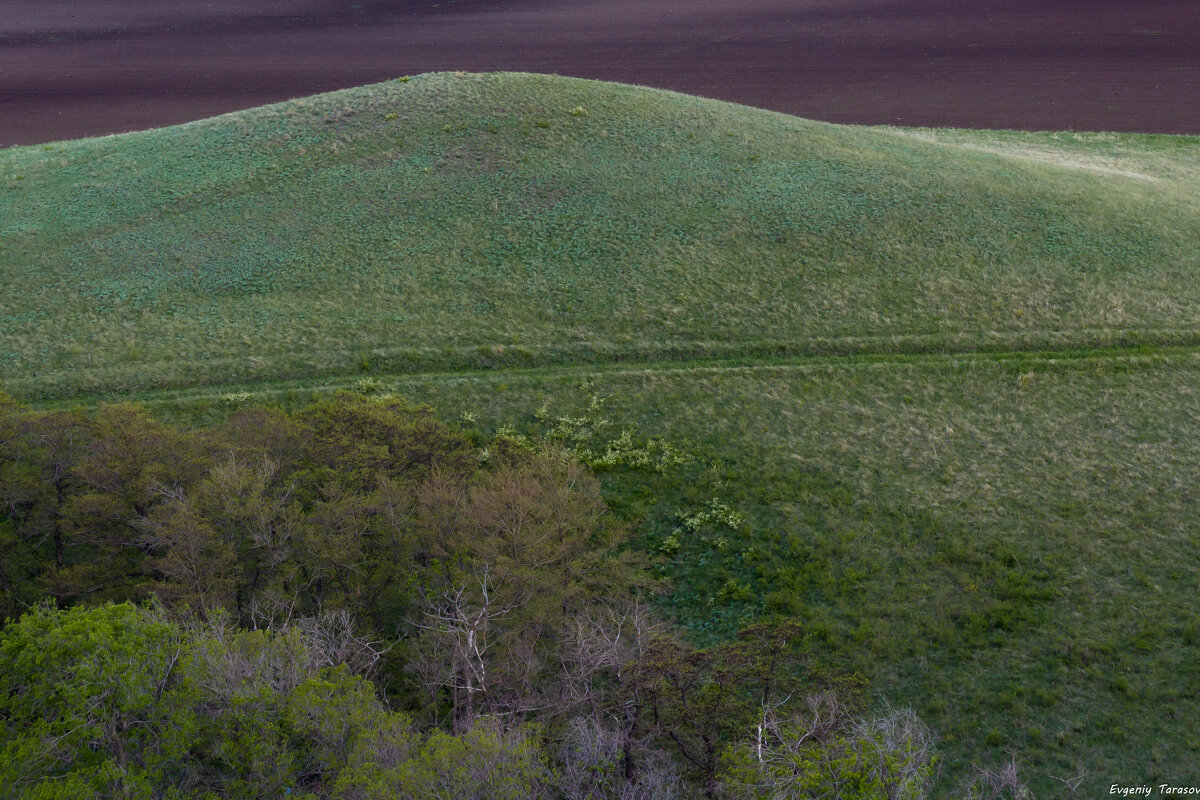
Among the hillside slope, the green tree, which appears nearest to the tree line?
the green tree

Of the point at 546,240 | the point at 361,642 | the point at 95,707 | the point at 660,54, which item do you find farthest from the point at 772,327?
the point at 660,54

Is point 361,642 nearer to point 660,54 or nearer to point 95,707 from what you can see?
point 95,707

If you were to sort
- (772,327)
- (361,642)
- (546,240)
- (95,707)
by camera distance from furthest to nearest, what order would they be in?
(546,240) < (772,327) < (361,642) < (95,707)

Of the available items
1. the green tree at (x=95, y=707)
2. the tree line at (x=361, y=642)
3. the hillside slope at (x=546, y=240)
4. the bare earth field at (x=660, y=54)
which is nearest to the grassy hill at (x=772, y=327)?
the hillside slope at (x=546, y=240)

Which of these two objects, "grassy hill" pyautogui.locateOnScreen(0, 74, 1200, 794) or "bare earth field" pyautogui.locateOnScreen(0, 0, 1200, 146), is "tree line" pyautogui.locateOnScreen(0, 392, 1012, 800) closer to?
"grassy hill" pyautogui.locateOnScreen(0, 74, 1200, 794)

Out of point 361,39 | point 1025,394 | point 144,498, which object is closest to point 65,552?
point 144,498

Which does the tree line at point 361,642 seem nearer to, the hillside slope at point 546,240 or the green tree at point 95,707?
the green tree at point 95,707
